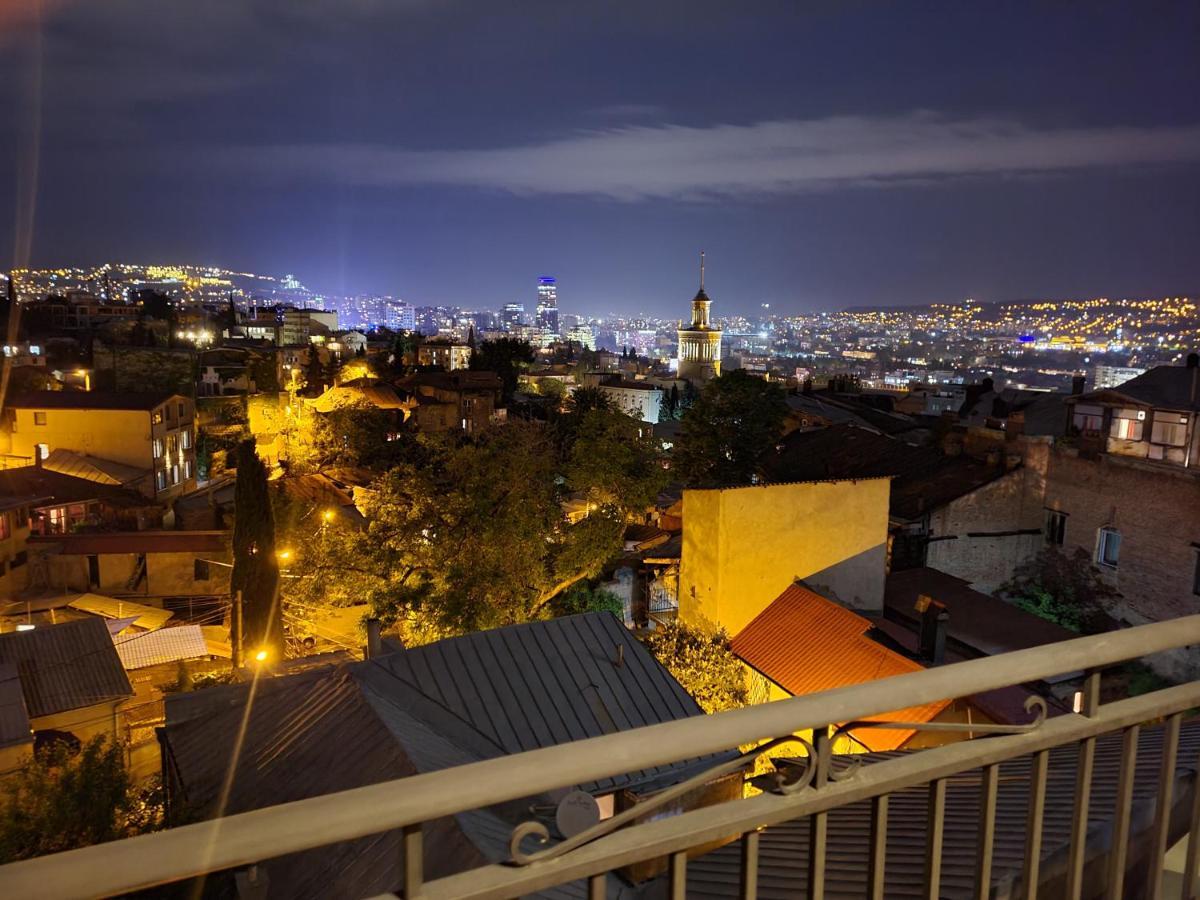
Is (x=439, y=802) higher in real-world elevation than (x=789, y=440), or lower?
higher


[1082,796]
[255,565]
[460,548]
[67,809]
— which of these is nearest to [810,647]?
[460,548]

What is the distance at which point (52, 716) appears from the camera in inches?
465

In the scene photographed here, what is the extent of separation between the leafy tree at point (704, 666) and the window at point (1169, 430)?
9921 millimetres

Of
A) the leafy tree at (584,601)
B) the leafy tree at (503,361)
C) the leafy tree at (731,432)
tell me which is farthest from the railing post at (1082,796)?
the leafy tree at (503,361)

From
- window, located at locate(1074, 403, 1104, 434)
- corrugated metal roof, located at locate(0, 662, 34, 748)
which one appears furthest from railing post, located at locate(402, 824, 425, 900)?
window, located at locate(1074, 403, 1104, 434)

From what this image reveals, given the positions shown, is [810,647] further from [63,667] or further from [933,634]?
[63,667]

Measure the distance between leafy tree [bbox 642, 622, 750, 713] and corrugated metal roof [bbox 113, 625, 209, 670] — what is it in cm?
877

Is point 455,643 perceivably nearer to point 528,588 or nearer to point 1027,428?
point 528,588

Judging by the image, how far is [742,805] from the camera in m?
1.49

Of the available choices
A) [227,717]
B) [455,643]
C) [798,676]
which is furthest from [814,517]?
[227,717]

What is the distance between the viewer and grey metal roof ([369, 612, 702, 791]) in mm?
8500

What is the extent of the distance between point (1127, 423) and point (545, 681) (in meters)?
13.8

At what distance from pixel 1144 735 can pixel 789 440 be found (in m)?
21.4

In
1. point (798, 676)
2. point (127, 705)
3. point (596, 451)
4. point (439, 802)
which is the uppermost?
point (439, 802)
